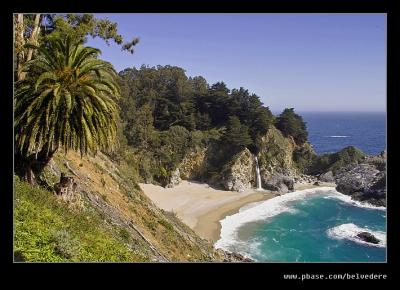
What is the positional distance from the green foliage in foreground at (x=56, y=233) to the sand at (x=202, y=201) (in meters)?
24.4

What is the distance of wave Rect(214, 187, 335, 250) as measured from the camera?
3698 cm

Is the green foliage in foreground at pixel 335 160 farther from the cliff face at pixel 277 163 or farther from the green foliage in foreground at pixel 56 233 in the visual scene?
the green foliage in foreground at pixel 56 233

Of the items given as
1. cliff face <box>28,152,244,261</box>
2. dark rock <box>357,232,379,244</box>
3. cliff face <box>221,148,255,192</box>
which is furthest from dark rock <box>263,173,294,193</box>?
cliff face <box>28,152,244,261</box>

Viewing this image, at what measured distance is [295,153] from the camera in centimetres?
7188

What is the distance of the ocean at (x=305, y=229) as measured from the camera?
115 ft

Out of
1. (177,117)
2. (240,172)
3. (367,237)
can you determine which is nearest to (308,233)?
(367,237)

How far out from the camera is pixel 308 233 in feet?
136

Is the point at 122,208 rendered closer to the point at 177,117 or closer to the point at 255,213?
the point at 255,213

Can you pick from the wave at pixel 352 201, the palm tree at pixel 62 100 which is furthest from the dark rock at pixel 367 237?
the palm tree at pixel 62 100

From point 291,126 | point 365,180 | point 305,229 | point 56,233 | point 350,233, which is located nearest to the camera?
point 56,233

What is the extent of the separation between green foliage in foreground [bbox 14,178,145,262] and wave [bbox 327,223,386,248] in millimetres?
30896

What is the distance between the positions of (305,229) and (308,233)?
43.7 inches

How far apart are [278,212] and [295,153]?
26009 mm
